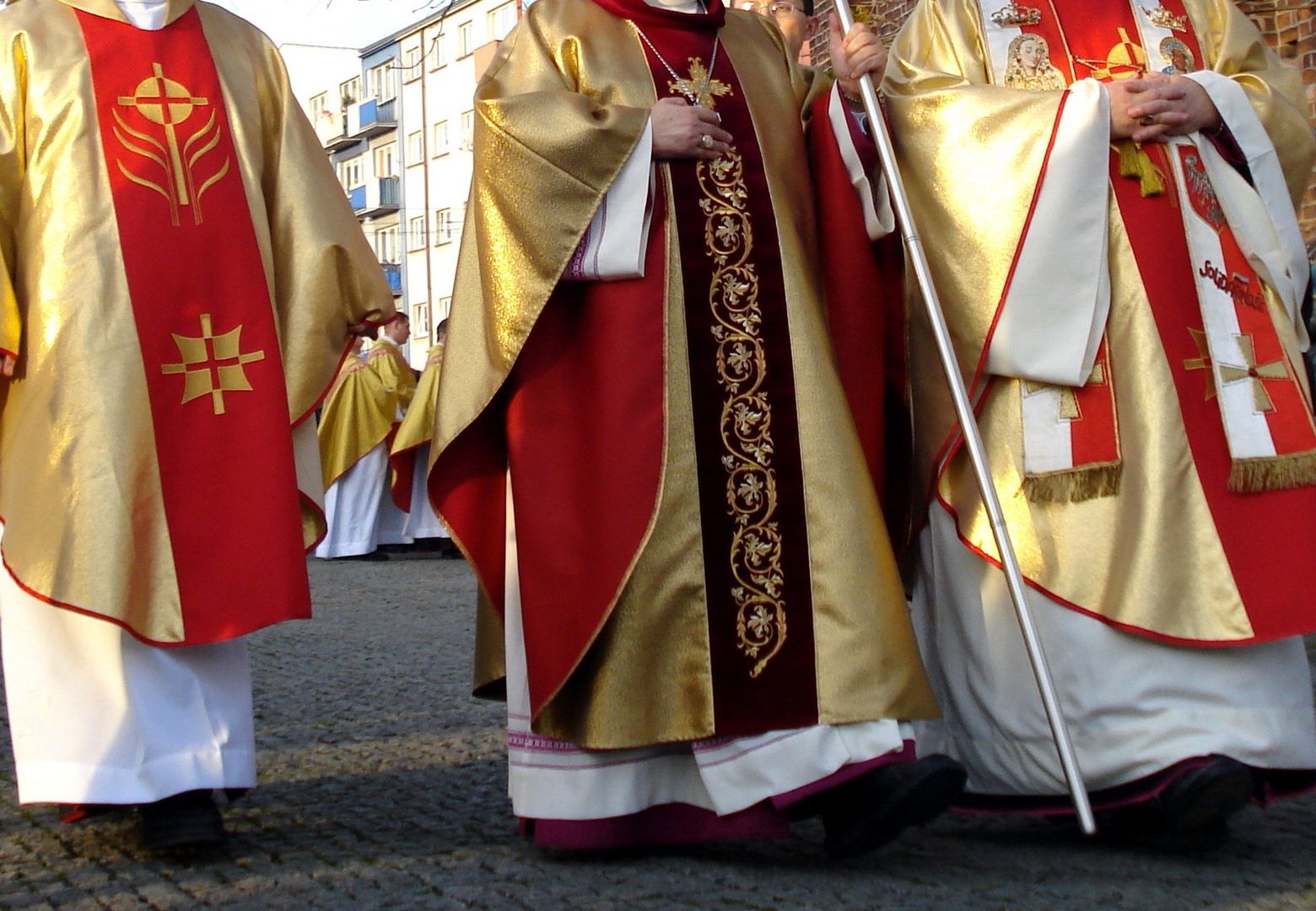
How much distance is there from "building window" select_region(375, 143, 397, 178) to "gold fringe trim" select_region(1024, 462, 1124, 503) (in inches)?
2077

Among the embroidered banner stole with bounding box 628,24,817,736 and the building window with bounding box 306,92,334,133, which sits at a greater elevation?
the building window with bounding box 306,92,334,133

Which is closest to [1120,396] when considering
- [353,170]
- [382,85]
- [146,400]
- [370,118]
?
[146,400]

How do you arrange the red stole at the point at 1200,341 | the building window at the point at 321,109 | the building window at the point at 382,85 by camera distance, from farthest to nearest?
the building window at the point at 321,109, the building window at the point at 382,85, the red stole at the point at 1200,341

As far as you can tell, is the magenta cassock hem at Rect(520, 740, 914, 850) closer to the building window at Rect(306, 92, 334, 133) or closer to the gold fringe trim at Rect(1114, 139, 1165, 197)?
the gold fringe trim at Rect(1114, 139, 1165, 197)

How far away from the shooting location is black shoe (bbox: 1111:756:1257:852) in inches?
143

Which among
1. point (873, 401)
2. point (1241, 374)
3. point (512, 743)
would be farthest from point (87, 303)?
point (1241, 374)

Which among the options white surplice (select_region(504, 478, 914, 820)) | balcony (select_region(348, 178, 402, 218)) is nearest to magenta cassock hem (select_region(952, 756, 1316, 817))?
white surplice (select_region(504, 478, 914, 820))

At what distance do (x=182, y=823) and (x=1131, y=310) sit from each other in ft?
7.44

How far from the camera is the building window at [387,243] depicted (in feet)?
184

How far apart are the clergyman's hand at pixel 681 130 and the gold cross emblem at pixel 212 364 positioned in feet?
3.45

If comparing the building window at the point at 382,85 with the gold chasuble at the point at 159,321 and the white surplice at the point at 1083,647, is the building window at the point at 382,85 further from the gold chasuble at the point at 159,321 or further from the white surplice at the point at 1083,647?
the white surplice at the point at 1083,647

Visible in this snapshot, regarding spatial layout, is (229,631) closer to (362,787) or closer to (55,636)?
(55,636)

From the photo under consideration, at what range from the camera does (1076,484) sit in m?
3.98

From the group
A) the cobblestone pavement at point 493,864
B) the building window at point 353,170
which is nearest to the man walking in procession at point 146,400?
the cobblestone pavement at point 493,864
